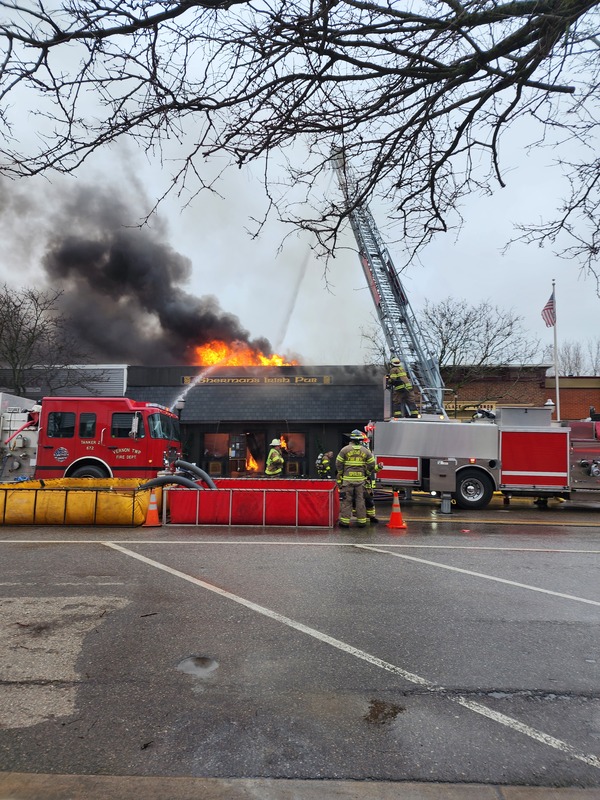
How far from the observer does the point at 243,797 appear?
7.36ft

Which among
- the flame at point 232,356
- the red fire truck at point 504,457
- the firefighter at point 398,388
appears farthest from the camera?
the flame at point 232,356

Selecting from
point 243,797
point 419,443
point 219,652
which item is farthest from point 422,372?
point 243,797

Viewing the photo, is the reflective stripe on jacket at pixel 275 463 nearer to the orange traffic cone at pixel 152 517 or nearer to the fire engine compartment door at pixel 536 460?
the orange traffic cone at pixel 152 517

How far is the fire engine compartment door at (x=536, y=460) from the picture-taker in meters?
12.4

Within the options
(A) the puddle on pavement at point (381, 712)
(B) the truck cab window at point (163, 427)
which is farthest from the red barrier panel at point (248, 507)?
(A) the puddle on pavement at point (381, 712)

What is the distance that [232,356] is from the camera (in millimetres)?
27109

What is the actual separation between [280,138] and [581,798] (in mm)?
4352

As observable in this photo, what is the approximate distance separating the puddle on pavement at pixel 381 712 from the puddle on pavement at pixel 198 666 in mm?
1085

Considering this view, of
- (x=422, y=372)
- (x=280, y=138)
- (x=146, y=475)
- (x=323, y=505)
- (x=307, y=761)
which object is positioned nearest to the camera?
(x=307, y=761)

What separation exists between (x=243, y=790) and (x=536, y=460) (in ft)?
38.4

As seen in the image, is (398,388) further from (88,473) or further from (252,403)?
(88,473)

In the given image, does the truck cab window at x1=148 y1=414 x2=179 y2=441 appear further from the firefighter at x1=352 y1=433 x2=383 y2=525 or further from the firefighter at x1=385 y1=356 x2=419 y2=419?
the firefighter at x1=385 y1=356 x2=419 y2=419

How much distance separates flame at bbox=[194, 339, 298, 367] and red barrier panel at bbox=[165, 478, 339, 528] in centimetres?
1392

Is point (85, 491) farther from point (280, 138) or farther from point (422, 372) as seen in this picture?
point (422, 372)
